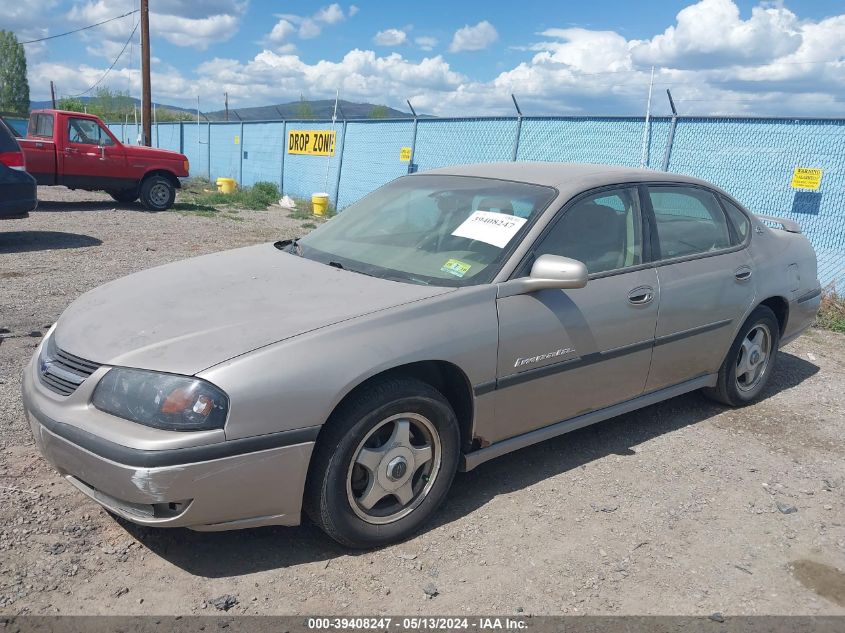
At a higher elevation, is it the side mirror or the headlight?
the side mirror

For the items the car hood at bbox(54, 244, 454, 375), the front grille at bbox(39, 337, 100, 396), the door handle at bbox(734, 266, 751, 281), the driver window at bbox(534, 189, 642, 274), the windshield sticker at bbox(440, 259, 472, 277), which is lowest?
Result: the front grille at bbox(39, 337, 100, 396)

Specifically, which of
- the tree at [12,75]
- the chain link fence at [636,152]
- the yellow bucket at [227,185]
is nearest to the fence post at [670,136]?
the chain link fence at [636,152]

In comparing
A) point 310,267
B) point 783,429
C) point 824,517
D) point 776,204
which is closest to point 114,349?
point 310,267

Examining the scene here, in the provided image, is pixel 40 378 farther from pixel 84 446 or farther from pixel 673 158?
pixel 673 158

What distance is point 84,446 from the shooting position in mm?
2660

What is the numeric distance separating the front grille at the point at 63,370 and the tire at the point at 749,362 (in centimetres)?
380

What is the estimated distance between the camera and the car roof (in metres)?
3.94

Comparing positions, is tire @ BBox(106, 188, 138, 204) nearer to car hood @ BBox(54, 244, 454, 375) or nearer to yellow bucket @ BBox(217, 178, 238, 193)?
yellow bucket @ BBox(217, 178, 238, 193)

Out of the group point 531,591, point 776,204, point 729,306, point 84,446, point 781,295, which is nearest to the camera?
point 84,446

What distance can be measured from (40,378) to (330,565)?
1.43 m

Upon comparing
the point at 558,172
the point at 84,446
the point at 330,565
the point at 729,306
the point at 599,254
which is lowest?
the point at 330,565

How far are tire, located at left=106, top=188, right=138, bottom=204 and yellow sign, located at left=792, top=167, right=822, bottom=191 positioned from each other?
40.9 ft

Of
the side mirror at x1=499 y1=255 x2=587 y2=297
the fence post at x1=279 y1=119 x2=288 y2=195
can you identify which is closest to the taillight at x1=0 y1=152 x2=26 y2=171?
the side mirror at x1=499 y1=255 x2=587 y2=297

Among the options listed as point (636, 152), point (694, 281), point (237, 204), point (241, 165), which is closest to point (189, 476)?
point (694, 281)
